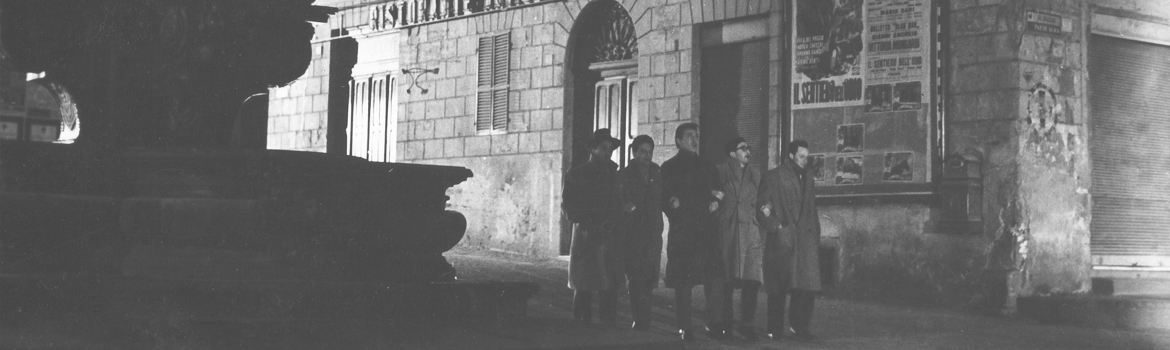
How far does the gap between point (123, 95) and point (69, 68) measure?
13.2 inches

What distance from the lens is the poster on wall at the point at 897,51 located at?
13492 millimetres

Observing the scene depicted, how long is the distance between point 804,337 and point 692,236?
46.2 inches

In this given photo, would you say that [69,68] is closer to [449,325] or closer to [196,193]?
Answer: [196,193]

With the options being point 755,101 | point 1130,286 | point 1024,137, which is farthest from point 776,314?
point 755,101

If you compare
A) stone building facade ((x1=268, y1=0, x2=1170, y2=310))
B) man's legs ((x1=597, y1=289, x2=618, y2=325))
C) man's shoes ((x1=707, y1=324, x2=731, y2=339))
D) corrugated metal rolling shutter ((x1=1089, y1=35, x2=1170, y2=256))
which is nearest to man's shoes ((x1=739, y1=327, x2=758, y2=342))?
man's shoes ((x1=707, y1=324, x2=731, y2=339))

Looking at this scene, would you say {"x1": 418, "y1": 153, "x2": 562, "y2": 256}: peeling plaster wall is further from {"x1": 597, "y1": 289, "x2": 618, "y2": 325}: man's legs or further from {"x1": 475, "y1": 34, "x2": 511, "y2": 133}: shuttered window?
{"x1": 597, "y1": 289, "x2": 618, "y2": 325}: man's legs

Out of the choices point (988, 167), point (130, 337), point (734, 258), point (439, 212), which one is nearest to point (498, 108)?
point (988, 167)

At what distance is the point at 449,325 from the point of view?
7.38m

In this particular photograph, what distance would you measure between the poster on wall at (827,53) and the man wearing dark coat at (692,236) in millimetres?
4736

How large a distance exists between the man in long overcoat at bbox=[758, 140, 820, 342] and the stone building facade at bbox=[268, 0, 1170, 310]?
11.5 ft

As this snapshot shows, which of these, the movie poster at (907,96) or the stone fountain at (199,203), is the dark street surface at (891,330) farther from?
the movie poster at (907,96)

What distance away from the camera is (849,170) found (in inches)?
555

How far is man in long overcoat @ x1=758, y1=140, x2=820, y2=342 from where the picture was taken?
9977mm

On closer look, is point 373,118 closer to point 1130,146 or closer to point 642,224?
point 642,224
